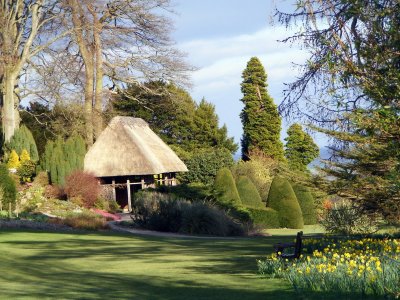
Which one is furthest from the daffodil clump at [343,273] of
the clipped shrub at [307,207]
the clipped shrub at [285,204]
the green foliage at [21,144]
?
the green foliage at [21,144]

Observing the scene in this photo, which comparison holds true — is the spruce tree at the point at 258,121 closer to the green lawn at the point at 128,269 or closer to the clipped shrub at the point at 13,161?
the clipped shrub at the point at 13,161

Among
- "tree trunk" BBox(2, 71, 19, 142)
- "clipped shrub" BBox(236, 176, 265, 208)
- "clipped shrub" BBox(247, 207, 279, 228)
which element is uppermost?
"tree trunk" BBox(2, 71, 19, 142)

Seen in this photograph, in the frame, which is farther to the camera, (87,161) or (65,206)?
(87,161)

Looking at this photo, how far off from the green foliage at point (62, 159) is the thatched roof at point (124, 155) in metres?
2.30

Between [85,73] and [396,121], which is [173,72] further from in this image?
[396,121]

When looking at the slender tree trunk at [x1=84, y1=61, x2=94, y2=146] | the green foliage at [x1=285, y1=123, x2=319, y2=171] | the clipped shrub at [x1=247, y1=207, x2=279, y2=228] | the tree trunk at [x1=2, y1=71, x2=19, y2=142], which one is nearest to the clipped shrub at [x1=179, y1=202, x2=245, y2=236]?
the clipped shrub at [x1=247, y1=207, x2=279, y2=228]

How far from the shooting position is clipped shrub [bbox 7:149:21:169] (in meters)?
37.6

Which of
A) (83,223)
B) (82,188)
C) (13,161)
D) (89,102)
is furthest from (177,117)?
(83,223)

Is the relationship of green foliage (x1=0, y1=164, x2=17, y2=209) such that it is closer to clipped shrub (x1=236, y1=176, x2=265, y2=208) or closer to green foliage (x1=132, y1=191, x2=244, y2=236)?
green foliage (x1=132, y1=191, x2=244, y2=236)

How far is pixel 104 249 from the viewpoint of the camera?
17.5 metres

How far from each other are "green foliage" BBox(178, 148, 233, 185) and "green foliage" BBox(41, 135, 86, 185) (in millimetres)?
10454

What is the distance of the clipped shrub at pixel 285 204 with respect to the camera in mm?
35219

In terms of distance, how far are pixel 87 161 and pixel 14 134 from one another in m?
4.13

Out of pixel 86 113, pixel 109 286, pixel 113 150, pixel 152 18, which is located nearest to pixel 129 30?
pixel 152 18
